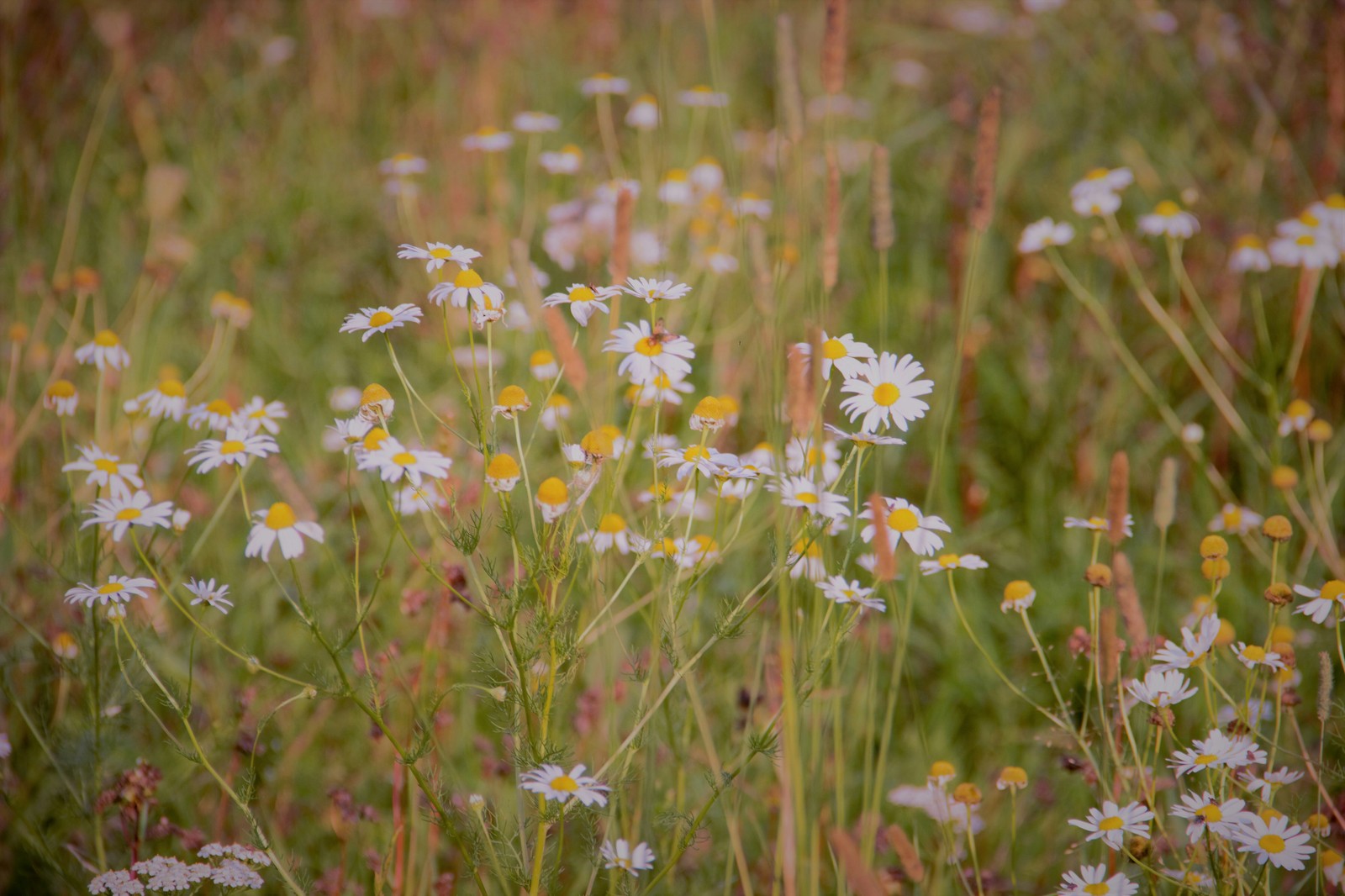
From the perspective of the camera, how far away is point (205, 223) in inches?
125

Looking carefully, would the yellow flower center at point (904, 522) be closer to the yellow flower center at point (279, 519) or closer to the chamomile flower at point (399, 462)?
the chamomile flower at point (399, 462)

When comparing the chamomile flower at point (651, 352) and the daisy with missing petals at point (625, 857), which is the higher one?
the chamomile flower at point (651, 352)

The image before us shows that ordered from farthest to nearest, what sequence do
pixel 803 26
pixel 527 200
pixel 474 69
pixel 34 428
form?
pixel 803 26
pixel 474 69
pixel 527 200
pixel 34 428

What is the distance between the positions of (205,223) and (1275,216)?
3079 millimetres

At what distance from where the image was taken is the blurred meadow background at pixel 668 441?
120 cm

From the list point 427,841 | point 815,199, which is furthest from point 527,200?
point 427,841

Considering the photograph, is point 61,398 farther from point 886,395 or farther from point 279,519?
point 886,395

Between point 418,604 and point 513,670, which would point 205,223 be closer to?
point 418,604

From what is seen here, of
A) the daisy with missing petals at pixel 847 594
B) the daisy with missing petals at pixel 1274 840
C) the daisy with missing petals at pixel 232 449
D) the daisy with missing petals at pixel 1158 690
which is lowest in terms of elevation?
the daisy with missing petals at pixel 1274 840

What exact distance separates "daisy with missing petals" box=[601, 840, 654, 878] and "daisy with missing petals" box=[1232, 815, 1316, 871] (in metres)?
0.61

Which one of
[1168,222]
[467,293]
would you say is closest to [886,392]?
[467,293]

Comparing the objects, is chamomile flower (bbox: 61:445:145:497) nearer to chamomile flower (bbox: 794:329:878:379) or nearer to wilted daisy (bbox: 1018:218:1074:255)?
chamomile flower (bbox: 794:329:878:379)

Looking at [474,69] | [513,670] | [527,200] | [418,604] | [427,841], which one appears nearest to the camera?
[513,670]

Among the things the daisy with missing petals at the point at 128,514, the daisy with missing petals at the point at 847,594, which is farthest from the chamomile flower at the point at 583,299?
the daisy with missing petals at the point at 128,514
